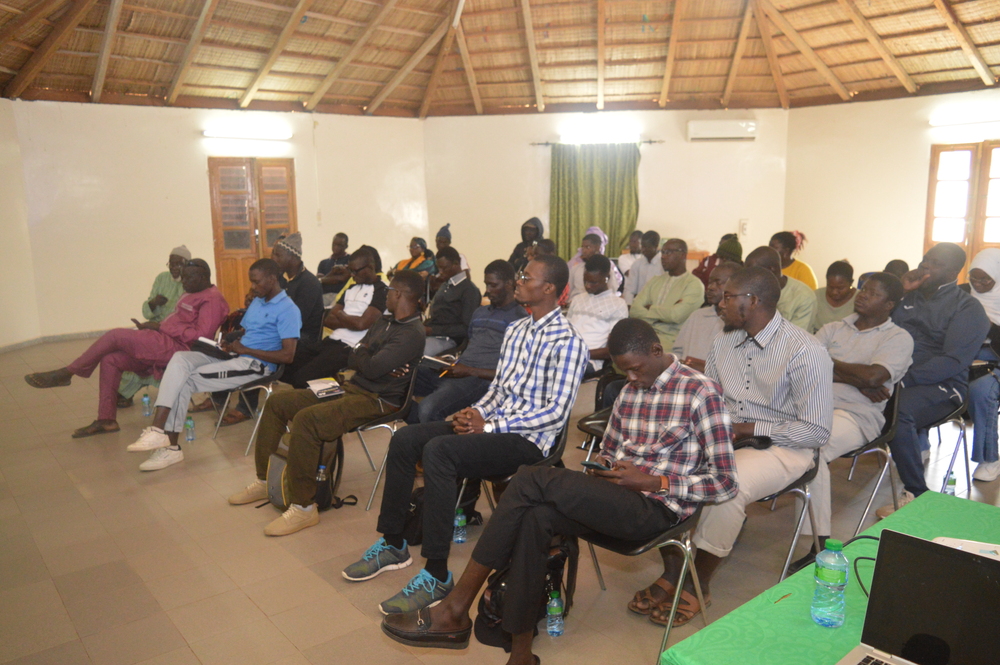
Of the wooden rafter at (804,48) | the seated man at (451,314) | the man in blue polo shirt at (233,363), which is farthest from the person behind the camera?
the wooden rafter at (804,48)

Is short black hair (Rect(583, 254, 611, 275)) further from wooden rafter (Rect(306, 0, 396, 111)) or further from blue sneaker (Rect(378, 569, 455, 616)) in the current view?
wooden rafter (Rect(306, 0, 396, 111))

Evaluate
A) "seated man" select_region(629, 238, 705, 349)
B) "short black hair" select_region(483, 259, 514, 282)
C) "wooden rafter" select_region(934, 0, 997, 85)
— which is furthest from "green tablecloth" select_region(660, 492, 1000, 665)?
"wooden rafter" select_region(934, 0, 997, 85)

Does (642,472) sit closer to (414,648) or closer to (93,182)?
(414,648)

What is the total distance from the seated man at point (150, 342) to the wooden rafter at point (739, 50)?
7.74m

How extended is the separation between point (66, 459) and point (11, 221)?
5.13m

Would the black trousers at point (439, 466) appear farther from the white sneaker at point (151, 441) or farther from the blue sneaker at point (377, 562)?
the white sneaker at point (151, 441)

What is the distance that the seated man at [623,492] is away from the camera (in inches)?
96.7

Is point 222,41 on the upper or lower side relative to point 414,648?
upper

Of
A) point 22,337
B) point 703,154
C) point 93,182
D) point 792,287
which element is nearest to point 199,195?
point 93,182

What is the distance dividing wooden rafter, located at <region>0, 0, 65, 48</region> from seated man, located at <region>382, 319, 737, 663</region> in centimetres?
750

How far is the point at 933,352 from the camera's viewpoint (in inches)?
161

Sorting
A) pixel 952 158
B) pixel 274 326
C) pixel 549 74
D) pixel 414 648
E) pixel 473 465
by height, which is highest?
pixel 549 74

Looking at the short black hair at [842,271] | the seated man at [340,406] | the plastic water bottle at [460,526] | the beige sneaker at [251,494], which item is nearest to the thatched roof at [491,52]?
the short black hair at [842,271]

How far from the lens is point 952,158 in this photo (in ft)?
30.9
